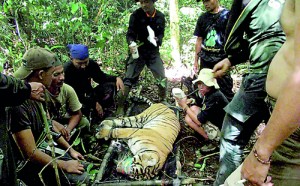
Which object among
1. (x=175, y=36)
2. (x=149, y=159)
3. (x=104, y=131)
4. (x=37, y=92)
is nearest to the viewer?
(x=37, y=92)

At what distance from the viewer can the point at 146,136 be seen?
3795 mm

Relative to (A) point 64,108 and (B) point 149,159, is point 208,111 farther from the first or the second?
(A) point 64,108

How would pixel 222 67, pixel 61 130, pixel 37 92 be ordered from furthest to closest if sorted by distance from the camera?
pixel 61 130, pixel 222 67, pixel 37 92

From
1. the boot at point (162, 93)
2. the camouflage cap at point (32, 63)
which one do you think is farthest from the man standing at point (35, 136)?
the boot at point (162, 93)

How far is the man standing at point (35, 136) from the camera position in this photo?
284 cm

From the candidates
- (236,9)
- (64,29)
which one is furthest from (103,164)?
(64,29)

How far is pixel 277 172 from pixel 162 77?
13.3 ft

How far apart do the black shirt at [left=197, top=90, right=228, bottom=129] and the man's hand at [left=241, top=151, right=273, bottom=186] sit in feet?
8.41

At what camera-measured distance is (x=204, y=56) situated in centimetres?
508

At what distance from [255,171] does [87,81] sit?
3858 millimetres

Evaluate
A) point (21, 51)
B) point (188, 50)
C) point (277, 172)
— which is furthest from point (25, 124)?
point (188, 50)

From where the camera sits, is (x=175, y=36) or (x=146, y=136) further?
(x=175, y=36)

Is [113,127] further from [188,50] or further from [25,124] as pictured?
[188,50]

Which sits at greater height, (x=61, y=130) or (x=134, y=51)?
(x=134, y=51)
